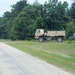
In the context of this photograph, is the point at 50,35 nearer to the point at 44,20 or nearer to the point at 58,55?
the point at 44,20

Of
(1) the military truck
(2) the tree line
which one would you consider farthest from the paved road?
(2) the tree line

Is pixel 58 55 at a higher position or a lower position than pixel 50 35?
lower

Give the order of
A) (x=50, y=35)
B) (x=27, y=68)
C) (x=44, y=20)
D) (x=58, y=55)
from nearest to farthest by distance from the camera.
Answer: (x=27, y=68) → (x=58, y=55) → (x=50, y=35) → (x=44, y=20)

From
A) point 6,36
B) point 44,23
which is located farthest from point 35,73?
point 6,36

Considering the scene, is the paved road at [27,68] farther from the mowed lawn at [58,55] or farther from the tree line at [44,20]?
the tree line at [44,20]

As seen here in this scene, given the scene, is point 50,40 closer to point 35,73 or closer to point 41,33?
point 41,33

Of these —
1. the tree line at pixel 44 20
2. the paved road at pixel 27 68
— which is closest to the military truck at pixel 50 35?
the tree line at pixel 44 20

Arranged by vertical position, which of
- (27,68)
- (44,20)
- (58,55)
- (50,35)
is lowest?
(58,55)

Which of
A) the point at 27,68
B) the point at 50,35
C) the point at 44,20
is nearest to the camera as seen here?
the point at 27,68

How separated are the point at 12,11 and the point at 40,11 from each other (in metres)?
50.5

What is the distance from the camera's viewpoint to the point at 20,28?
3467 inches

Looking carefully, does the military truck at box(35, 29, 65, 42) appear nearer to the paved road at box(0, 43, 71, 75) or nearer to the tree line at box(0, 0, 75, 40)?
the tree line at box(0, 0, 75, 40)

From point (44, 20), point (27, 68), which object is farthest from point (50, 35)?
point (27, 68)

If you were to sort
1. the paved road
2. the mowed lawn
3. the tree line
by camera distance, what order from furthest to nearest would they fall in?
the tree line → the mowed lawn → the paved road
